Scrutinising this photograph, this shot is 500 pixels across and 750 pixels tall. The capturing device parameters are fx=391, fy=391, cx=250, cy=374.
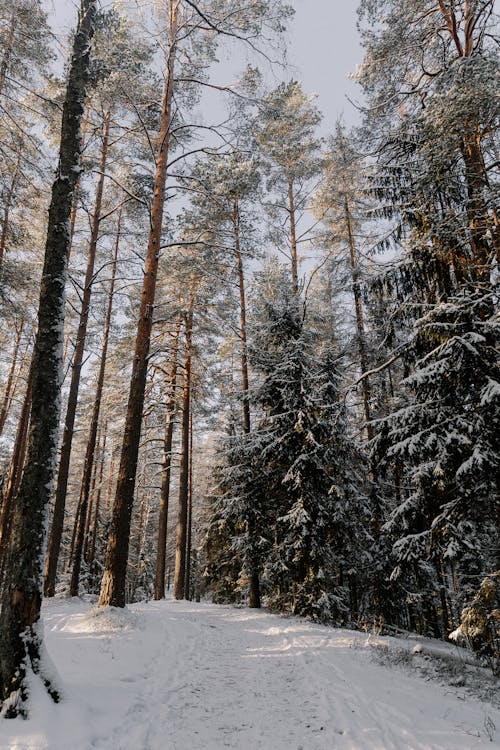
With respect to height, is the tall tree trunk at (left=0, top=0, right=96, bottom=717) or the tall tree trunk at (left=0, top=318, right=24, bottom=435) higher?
the tall tree trunk at (left=0, top=318, right=24, bottom=435)

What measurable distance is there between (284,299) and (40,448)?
34.9 ft

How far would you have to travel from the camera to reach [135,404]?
916 centimetres

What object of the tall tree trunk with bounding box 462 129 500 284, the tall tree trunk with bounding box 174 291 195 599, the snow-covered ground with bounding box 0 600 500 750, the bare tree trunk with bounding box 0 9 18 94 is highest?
the bare tree trunk with bounding box 0 9 18 94

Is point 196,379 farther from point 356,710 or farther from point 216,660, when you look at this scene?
point 356,710

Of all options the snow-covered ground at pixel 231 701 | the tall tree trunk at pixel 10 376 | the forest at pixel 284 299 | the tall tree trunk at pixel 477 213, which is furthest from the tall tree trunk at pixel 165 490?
the tall tree trunk at pixel 477 213

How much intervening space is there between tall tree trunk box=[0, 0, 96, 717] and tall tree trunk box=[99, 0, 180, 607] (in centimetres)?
422

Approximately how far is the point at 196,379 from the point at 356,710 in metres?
15.0

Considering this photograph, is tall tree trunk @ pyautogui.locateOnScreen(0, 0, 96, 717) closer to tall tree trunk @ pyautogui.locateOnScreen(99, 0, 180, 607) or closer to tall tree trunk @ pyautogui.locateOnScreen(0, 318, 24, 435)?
tall tree trunk @ pyautogui.locateOnScreen(99, 0, 180, 607)

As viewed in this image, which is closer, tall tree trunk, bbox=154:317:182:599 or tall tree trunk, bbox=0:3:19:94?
tall tree trunk, bbox=0:3:19:94

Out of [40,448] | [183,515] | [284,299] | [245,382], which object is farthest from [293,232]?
[40,448]

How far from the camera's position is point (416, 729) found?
3770 mm

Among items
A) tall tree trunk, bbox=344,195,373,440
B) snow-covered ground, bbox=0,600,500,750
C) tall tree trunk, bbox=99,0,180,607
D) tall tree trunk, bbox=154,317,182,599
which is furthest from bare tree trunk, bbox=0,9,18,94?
snow-covered ground, bbox=0,600,500,750

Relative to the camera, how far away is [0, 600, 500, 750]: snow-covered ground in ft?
11.6

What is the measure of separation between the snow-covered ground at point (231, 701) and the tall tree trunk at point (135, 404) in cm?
82
